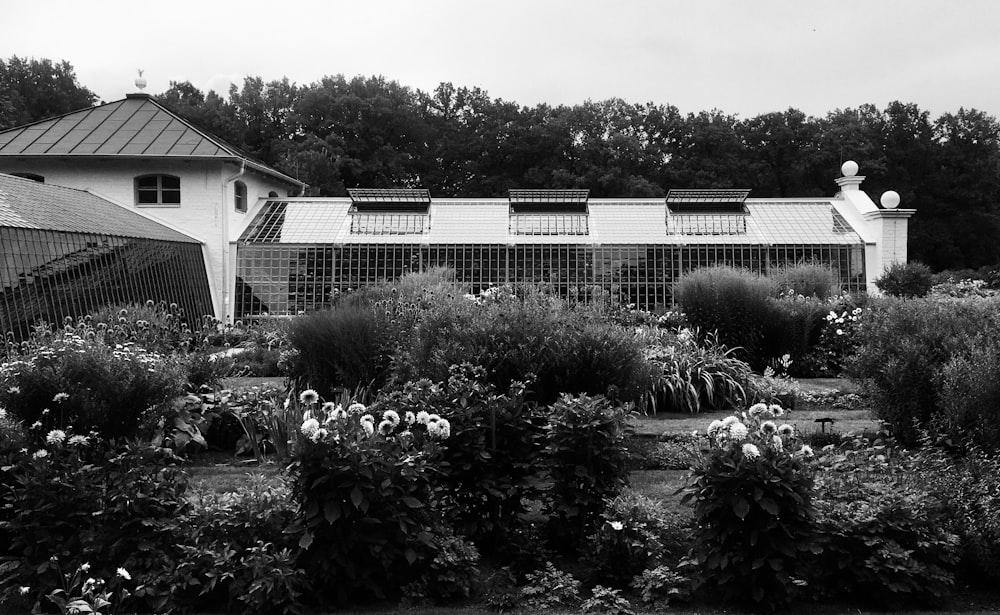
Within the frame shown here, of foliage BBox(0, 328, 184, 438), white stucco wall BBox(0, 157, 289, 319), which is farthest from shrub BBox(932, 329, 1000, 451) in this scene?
white stucco wall BBox(0, 157, 289, 319)

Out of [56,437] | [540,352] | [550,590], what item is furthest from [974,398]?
[56,437]

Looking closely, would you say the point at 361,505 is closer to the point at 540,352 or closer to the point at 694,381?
the point at 540,352

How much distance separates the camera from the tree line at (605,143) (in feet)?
127

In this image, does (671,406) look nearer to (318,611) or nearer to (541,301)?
(541,301)

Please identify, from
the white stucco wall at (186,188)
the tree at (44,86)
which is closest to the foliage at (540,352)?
the white stucco wall at (186,188)

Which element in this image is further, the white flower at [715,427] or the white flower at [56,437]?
the white flower at [56,437]

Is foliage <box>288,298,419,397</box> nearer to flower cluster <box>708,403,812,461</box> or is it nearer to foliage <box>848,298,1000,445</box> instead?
flower cluster <box>708,403,812,461</box>

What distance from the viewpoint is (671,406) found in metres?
10.0

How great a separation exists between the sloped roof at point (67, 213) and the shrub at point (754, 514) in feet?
38.8

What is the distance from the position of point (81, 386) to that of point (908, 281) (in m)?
17.7

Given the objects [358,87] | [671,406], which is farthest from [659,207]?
[358,87]

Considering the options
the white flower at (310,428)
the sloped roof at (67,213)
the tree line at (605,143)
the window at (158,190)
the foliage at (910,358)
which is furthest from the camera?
the tree line at (605,143)

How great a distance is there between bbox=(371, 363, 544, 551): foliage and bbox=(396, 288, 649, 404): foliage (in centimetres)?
77

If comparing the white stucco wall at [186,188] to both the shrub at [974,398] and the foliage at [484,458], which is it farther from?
the shrub at [974,398]
